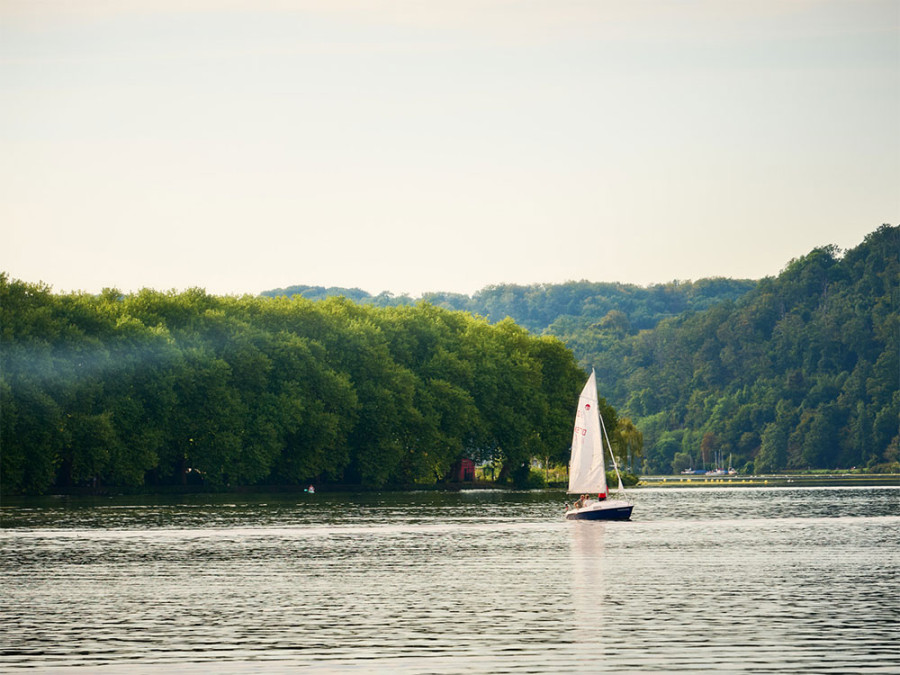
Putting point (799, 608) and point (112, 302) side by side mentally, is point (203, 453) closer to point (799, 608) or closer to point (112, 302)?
point (112, 302)

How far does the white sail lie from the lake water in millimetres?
4781

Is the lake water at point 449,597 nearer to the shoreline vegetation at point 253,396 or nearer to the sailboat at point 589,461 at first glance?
the sailboat at point 589,461

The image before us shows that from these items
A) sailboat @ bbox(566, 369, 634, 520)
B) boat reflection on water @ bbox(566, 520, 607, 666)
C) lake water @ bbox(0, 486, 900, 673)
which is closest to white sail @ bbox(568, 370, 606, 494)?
sailboat @ bbox(566, 369, 634, 520)

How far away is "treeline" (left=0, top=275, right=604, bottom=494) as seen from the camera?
13600cm

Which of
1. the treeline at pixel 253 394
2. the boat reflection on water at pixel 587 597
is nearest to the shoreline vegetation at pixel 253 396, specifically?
the treeline at pixel 253 394

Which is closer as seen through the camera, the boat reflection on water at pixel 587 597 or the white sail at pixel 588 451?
the boat reflection on water at pixel 587 597

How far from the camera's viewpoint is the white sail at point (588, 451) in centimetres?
10025

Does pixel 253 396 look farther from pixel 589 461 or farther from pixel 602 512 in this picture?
pixel 602 512

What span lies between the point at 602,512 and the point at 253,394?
67999 mm

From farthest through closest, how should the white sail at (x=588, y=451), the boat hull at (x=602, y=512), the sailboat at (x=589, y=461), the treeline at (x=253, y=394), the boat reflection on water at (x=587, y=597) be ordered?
the treeline at (x=253, y=394) < the white sail at (x=588, y=451) < the sailboat at (x=589, y=461) < the boat hull at (x=602, y=512) < the boat reflection on water at (x=587, y=597)

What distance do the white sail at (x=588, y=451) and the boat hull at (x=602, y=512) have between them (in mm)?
1725

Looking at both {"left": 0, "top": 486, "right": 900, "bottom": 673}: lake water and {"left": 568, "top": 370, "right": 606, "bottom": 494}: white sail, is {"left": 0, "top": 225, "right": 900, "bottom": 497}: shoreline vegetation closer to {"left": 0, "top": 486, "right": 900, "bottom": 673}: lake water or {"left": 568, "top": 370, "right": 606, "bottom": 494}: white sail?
{"left": 0, "top": 486, "right": 900, "bottom": 673}: lake water

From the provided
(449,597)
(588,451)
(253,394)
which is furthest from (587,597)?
(253,394)

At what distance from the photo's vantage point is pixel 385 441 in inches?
6786
